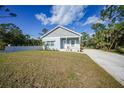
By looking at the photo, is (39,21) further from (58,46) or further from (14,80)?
(58,46)

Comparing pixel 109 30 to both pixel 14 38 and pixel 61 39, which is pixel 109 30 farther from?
pixel 14 38

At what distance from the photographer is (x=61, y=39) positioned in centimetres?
1364

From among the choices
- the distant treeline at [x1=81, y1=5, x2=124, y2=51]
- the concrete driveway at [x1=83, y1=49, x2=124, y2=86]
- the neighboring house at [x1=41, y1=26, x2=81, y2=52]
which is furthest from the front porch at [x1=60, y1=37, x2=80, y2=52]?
the concrete driveway at [x1=83, y1=49, x2=124, y2=86]

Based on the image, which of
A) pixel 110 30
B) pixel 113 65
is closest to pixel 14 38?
pixel 113 65

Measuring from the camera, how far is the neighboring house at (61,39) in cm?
1318

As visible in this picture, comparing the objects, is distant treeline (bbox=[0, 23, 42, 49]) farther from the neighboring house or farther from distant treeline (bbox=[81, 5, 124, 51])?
distant treeline (bbox=[81, 5, 124, 51])

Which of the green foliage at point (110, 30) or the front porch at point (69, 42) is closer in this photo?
the green foliage at point (110, 30)

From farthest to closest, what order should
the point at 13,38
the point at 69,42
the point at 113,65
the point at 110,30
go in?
the point at 110,30 < the point at 69,42 < the point at 13,38 < the point at 113,65

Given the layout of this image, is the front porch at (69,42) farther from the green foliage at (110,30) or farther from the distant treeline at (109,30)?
the green foliage at (110,30)

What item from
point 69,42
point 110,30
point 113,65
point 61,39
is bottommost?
point 113,65

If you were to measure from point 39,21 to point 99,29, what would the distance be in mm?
11380

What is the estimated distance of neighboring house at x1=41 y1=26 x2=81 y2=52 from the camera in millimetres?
13180

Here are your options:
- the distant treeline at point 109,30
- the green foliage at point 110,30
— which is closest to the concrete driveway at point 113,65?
the distant treeline at point 109,30
